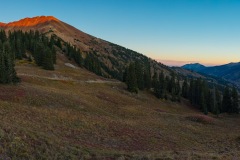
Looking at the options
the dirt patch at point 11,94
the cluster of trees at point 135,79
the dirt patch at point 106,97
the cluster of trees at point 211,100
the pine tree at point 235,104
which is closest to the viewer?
the dirt patch at point 11,94

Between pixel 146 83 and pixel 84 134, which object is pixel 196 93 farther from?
pixel 84 134

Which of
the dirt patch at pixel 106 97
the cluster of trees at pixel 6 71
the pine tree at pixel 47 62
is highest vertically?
the pine tree at pixel 47 62

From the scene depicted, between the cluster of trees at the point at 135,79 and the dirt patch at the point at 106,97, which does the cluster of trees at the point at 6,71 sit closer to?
the dirt patch at the point at 106,97

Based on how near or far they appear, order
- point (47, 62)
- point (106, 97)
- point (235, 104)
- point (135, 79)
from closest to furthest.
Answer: point (106, 97)
point (135, 79)
point (47, 62)
point (235, 104)

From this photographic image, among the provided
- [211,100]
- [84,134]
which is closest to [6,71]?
[84,134]

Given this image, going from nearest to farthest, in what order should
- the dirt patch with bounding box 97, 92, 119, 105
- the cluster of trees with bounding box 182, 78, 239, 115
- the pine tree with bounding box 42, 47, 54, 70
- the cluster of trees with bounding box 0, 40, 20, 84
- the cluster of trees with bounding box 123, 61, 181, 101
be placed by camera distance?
the cluster of trees with bounding box 0, 40, 20, 84 < the dirt patch with bounding box 97, 92, 119, 105 < the cluster of trees with bounding box 123, 61, 181, 101 < the pine tree with bounding box 42, 47, 54, 70 < the cluster of trees with bounding box 182, 78, 239, 115

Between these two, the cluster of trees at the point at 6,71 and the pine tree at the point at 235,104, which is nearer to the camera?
the cluster of trees at the point at 6,71

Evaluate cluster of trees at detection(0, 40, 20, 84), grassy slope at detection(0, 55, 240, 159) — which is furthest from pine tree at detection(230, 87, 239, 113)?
cluster of trees at detection(0, 40, 20, 84)

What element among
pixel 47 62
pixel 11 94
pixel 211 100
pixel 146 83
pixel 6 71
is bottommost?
pixel 211 100

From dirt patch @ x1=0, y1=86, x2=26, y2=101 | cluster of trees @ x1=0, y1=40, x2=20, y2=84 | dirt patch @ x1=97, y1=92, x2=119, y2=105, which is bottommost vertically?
dirt patch @ x1=97, y1=92, x2=119, y2=105

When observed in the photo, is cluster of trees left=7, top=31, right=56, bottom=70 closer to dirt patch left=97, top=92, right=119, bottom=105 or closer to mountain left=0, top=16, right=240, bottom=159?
dirt patch left=97, top=92, right=119, bottom=105

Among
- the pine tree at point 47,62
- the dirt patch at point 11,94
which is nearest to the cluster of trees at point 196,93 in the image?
the pine tree at point 47,62

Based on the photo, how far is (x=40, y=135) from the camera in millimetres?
22875

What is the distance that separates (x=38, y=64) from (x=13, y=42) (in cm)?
1795
